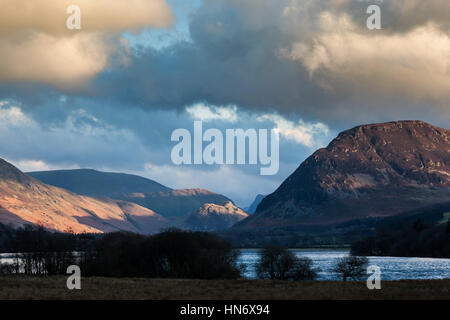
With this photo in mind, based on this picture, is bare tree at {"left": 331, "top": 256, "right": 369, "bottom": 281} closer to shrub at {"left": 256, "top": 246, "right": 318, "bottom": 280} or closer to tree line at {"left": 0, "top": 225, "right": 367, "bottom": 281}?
tree line at {"left": 0, "top": 225, "right": 367, "bottom": 281}

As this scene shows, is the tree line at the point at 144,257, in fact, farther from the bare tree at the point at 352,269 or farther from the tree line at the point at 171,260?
the bare tree at the point at 352,269

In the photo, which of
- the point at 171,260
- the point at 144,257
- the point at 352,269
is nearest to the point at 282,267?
the point at 352,269

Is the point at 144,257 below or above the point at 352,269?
above

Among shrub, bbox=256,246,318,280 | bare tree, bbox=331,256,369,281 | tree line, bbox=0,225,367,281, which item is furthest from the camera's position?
shrub, bbox=256,246,318,280

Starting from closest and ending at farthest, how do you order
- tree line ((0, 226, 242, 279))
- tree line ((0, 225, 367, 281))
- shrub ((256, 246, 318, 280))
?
tree line ((0, 226, 242, 279))
tree line ((0, 225, 367, 281))
shrub ((256, 246, 318, 280))

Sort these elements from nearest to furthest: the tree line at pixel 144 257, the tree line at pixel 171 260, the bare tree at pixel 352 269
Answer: the tree line at pixel 144 257 → the tree line at pixel 171 260 → the bare tree at pixel 352 269

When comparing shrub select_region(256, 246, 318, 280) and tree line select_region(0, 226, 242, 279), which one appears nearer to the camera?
tree line select_region(0, 226, 242, 279)

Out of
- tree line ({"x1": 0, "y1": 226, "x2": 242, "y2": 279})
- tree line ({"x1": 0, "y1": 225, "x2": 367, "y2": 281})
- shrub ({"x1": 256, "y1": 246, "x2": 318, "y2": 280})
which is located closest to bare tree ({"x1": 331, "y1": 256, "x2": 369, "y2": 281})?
tree line ({"x1": 0, "y1": 225, "x2": 367, "y2": 281})

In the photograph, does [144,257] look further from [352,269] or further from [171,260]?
[352,269]

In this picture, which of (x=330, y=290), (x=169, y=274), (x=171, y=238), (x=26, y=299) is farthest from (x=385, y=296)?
(x=171, y=238)

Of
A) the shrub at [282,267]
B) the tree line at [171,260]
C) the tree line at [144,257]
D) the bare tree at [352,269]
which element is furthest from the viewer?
the shrub at [282,267]

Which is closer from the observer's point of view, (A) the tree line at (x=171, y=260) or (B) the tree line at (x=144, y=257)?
(B) the tree line at (x=144, y=257)

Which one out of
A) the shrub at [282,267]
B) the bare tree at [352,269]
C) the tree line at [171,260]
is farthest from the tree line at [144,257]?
the bare tree at [352,269]
